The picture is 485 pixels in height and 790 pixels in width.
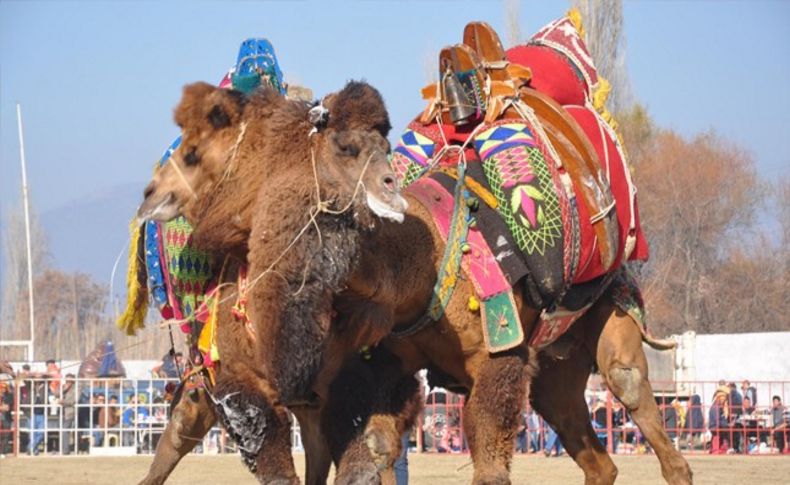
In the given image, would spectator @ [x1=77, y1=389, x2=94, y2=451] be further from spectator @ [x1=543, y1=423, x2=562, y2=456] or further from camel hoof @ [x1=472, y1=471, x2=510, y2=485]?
camel hoof @ [x1=472, y1=471, x2=510, y2=485]

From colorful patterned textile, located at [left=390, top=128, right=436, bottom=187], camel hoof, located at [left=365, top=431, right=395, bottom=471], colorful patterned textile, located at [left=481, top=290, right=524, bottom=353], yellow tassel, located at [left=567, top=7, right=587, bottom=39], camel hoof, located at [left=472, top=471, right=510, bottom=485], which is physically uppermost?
yellow tassel, located at [left=567, top=7, right=587, bottom=39]

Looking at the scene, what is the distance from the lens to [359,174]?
5.82m

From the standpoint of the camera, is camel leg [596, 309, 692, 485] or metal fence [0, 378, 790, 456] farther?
metal fence [0, 378, 790, 456]

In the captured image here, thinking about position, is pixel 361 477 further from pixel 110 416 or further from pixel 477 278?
pixel 110 416

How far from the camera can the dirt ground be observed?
1544 cm

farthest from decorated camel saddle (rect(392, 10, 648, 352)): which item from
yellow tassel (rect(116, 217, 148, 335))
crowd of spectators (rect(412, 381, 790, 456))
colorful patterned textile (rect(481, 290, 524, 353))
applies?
crowd of spectators (rect(412, 381, 790, 456))

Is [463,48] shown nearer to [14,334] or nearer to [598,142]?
[598,142]

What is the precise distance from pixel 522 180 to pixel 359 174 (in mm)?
1692

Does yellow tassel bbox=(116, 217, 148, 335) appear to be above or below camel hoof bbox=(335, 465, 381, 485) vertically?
above

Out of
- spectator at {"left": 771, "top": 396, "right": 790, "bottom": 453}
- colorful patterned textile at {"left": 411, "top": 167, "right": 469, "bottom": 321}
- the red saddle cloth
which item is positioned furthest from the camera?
spectator at {"left": 771, "top": 396, "right": 790, "bottom": 453}

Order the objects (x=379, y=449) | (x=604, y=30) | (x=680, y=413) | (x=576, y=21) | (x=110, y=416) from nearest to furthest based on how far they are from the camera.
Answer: (x=379, y=449) → (x=576, y=21) → (x=680, y=413) → (x=110, y=416) → (x=604, y=30)

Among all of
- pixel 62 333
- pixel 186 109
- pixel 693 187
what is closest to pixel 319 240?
pixel 186 109

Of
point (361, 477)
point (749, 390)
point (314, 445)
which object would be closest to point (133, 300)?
point (314, 445)

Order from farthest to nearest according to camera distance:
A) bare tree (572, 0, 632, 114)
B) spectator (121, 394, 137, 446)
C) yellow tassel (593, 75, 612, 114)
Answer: bare tree (572, 0, 632, 114) → spectator (121, 394, 137, 446) → yellow tassel (593, 75, 612, 114)
